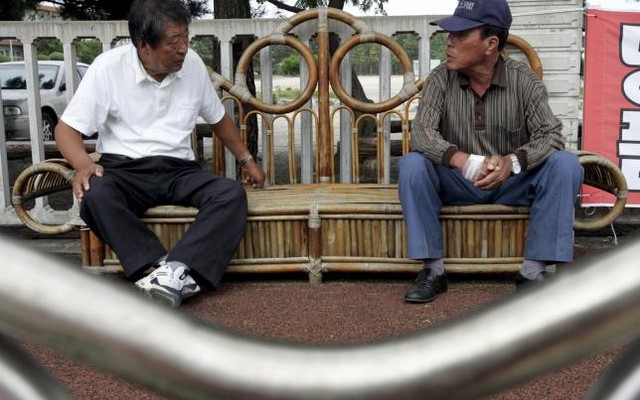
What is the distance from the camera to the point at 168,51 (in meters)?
3.23

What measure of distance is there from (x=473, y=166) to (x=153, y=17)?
1390mm

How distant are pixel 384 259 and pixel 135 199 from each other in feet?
3.45

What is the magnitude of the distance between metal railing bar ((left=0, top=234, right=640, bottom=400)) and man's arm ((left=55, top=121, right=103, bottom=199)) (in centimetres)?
272

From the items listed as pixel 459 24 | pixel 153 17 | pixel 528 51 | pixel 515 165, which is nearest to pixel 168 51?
pixel 153 17

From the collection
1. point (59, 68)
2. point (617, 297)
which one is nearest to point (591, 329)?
point (617, 297)

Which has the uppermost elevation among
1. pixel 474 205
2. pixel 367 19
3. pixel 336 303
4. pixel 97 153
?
pixel 367 19

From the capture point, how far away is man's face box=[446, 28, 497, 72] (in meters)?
3.15

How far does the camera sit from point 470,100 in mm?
3244

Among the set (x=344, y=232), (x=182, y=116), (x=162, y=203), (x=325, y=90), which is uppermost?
(x=325, y=90)

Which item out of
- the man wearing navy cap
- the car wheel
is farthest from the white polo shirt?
the car wheel

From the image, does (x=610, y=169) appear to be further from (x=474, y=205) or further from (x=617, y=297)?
(x=617, y=297)

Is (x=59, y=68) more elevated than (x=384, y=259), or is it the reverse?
(x=59, y=68)

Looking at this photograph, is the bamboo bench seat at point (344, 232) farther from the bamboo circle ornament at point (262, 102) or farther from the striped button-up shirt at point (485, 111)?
the bamboo circle ornament at point (262, 102)

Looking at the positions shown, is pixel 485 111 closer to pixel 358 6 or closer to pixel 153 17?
pixel 153 17
